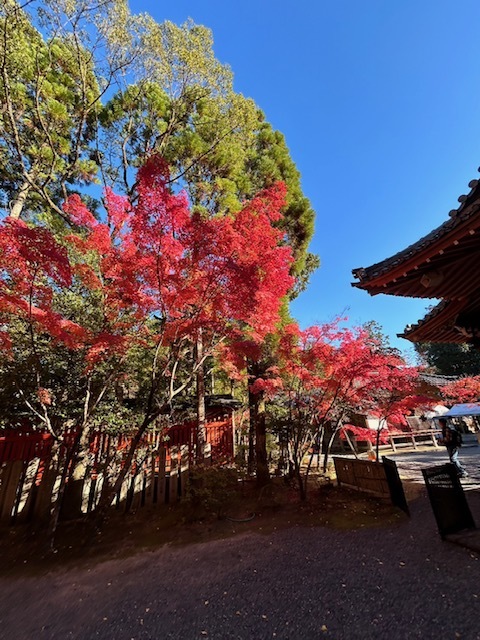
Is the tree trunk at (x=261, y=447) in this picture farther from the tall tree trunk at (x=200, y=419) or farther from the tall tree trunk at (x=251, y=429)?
the tall tree trunk at (x=200, y=419)

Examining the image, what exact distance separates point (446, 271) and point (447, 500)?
336 centimetres

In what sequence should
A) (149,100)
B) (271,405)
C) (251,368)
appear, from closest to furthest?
(251,368)
(271,405)
(149,100)

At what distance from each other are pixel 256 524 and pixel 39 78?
14.1 m

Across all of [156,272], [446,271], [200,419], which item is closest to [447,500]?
[446,271]

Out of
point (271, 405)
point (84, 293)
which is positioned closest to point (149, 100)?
point (84, 293)

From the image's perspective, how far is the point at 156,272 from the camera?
5.93 meters

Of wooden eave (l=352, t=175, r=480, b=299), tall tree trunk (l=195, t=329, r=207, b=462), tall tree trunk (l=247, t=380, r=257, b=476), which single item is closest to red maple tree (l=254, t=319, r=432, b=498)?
tall tree trunk (l=247, t=380, r=257, b=476)

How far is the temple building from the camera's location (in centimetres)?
277

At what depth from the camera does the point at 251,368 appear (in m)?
8.87

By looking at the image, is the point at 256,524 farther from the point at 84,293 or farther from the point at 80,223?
the point at 80,223

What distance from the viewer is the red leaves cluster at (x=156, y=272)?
5383mm

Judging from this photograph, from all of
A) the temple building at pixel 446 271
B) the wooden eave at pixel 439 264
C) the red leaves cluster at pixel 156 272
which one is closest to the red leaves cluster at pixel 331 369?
the red leaves cluster at pixel 156 272

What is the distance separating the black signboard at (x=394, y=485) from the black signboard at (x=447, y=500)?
1291 mm

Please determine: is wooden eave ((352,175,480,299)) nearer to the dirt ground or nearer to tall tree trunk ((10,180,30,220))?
the dirt ground
